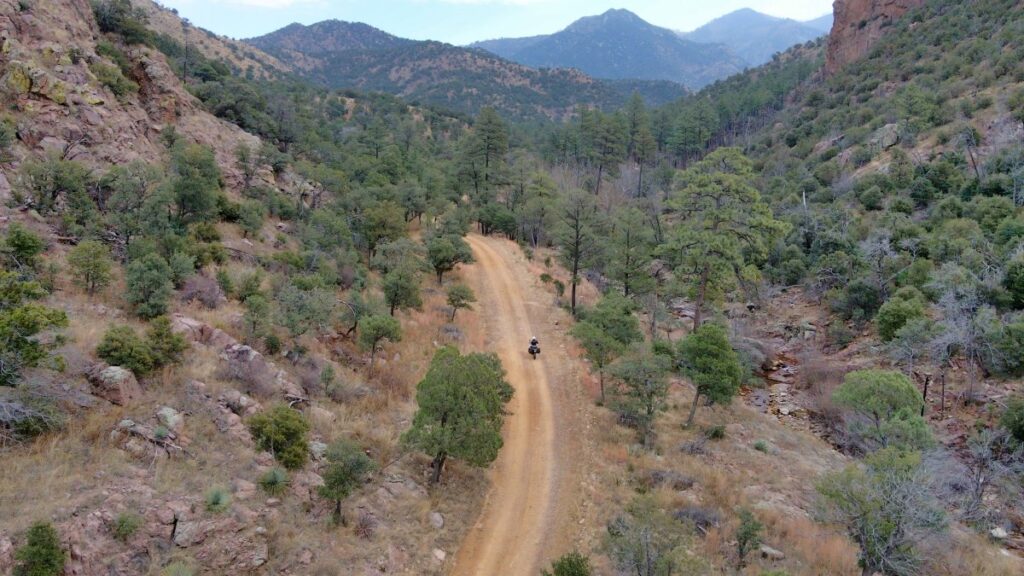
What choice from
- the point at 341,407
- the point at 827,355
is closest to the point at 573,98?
the point at 827,355

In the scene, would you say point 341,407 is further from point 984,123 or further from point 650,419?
point 984,123

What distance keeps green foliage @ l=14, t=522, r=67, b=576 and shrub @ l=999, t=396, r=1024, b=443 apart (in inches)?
1024

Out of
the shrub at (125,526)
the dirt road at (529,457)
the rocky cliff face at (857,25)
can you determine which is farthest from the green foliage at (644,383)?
the rocky cliff face at (857,25)

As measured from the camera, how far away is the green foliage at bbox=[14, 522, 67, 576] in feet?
26.5

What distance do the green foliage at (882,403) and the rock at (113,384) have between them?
1998 cm

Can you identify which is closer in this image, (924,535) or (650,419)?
(924,535)

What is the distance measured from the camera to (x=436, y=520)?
538 inches

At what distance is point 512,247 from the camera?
43.8 m

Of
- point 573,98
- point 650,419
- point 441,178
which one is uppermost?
point 573,98

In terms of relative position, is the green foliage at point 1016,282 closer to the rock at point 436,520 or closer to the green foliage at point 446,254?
the rock at point 436,520

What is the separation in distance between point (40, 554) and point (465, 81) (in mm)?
165029

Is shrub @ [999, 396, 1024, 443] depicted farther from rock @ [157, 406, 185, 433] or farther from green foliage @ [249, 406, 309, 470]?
rock @ [157, 406, 185, 433]

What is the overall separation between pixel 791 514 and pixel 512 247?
31.0m

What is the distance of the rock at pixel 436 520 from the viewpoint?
1355 centimetres
